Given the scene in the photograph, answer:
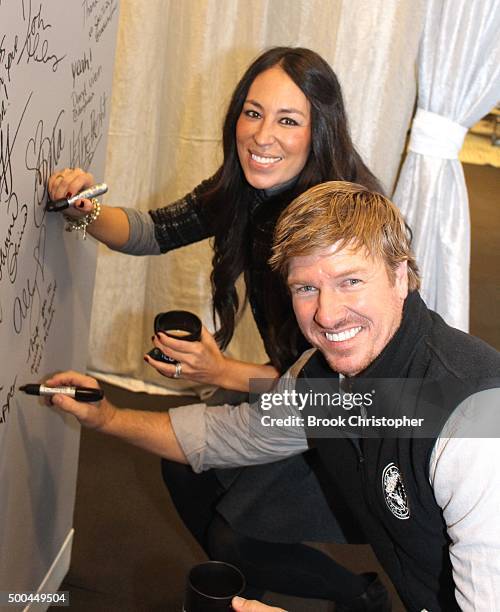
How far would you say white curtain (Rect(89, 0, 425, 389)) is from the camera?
2586 millimetres

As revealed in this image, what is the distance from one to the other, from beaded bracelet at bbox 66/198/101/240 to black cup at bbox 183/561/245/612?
2.05 ft

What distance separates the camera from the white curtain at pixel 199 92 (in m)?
2.59

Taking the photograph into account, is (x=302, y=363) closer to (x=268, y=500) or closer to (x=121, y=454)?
(x=268, y=500)

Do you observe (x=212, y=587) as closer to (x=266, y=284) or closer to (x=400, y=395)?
(x=400, y=395)

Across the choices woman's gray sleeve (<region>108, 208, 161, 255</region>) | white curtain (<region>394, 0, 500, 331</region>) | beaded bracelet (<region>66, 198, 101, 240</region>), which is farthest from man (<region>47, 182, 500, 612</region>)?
white curtain (<region>394, 0, 500, 331</region>)

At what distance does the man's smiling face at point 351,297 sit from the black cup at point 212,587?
14.6 inches

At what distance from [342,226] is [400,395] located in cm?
24

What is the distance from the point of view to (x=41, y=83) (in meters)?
1.21

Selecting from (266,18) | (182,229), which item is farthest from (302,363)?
(266,18)
